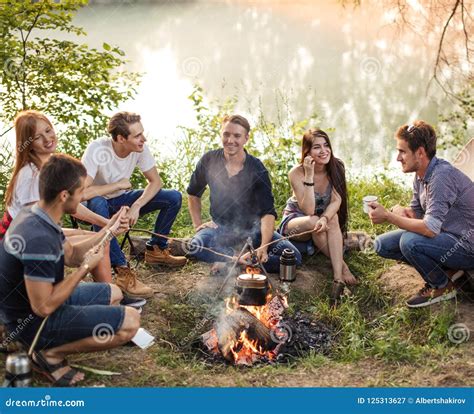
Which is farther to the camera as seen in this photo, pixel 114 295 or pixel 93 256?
pixel 114 295

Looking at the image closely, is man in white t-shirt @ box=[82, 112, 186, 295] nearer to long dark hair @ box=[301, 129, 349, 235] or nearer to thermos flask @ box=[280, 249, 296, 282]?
thermos flask @ box=[280, 249, 296, 282]

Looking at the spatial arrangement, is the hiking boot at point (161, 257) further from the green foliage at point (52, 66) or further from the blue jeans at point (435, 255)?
the green foliage at point (52, 66)

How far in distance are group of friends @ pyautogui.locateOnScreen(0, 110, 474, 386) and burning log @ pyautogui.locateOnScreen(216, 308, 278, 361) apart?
626 mm

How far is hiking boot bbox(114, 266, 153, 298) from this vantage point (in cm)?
472

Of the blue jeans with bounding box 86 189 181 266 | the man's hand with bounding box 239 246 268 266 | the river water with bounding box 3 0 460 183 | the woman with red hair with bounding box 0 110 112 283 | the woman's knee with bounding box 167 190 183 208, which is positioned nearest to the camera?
the woman with red hair with bounding box 0 110 112 283

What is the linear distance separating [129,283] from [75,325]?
1210 mm

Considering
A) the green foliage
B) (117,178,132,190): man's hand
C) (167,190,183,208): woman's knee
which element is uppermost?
the green foliage

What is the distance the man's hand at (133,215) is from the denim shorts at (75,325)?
3.88 feet

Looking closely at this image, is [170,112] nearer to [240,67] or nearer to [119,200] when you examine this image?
[240,67]

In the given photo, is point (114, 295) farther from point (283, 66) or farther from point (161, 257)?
point (283, 66)

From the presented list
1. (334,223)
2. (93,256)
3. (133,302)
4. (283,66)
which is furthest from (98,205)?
(283,66)

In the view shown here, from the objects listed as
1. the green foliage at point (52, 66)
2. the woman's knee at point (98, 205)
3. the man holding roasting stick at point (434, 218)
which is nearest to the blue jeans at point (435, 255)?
the man holding roasting stick at point (434, 218)

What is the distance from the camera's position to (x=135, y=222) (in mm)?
4902

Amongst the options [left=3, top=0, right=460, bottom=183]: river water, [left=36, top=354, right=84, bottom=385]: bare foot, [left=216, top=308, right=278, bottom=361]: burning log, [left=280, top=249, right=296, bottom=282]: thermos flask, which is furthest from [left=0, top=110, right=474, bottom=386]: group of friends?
[left=3, top=0, right=460, bottom=183]: river water
